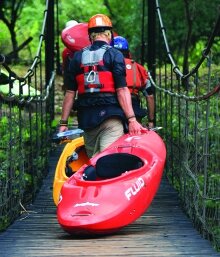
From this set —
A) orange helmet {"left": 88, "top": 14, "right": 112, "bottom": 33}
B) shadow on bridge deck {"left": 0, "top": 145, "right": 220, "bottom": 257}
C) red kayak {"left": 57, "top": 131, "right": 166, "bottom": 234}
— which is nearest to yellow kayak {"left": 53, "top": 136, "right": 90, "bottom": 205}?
shadow on bridge deck {"left": 0, "top": 145, "right": 220, "bottom": 257}

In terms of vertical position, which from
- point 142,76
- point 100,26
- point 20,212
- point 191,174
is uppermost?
point 100,26

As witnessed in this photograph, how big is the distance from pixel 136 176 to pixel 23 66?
1051cm

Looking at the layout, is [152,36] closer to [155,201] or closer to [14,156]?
[155,201]

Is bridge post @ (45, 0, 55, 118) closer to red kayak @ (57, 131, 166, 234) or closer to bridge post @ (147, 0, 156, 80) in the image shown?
bridge post @ (147, 0, 156, 80)

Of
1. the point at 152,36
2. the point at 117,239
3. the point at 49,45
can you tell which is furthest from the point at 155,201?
the point at 49,45

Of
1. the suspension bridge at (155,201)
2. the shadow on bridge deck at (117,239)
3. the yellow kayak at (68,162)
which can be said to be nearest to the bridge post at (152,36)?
the suspension bridge at (155,201)

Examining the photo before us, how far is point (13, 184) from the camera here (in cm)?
490

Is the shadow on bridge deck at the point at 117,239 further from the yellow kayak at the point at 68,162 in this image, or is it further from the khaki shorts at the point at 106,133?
the khaki shorts at the point at 106,133

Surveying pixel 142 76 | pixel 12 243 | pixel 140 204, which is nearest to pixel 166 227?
pixel 140 204

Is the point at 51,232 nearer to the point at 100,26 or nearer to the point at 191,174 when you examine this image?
the point at 191,174

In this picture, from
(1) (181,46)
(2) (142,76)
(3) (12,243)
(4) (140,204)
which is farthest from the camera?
(1) (181,46)

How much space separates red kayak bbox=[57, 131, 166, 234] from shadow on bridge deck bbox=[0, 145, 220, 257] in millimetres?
94

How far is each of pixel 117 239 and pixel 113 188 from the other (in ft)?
0.85

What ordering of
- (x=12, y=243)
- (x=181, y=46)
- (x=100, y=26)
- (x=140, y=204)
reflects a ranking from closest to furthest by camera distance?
(x=12, y=243) < (x=140, y=204) < (x=100, y=26) < (x=181, y=46)
